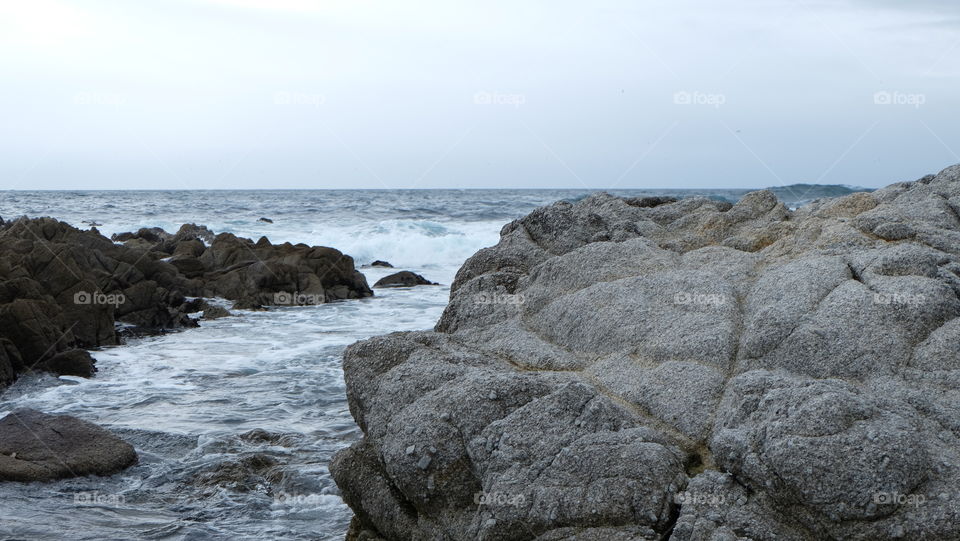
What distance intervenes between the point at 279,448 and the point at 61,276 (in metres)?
8.76

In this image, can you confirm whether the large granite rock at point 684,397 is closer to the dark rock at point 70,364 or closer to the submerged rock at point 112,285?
→ the dark rock at point 70,364

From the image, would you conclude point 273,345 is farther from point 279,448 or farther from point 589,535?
point 589,535

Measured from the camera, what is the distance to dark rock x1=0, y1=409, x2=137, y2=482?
7738 millimetres

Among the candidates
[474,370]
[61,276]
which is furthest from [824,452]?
[61,276]

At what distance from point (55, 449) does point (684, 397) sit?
20.4ft

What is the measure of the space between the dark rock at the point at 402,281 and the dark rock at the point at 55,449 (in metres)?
15.4

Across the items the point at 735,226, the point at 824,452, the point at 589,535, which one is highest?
the point at 735,226

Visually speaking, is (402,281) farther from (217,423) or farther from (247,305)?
(217,423)

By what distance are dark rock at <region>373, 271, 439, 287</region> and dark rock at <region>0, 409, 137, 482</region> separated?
15.4 m

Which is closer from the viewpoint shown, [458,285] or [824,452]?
[824,452]

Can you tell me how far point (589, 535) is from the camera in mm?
4316

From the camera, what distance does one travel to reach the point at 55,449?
8.11 meters

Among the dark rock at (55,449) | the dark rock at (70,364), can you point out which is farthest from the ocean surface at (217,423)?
the dark rock at (70,364)

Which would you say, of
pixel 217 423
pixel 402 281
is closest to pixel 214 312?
pixel 402 281
